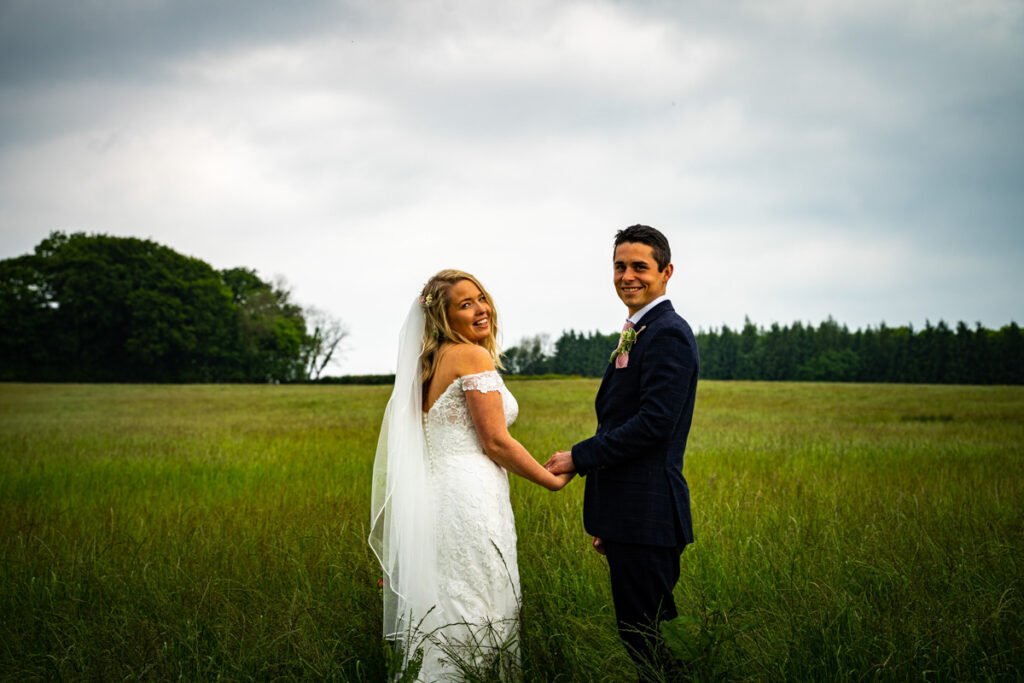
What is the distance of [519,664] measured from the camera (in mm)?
3854

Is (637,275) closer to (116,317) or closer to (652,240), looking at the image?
(652,240)

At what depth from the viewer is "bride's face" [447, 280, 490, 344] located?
3.93 metres

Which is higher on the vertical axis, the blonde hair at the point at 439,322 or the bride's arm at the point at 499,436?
the blonde hair at the point at 439,322

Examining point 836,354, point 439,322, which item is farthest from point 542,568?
point 836,354

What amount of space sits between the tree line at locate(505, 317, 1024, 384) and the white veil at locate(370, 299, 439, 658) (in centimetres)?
3881

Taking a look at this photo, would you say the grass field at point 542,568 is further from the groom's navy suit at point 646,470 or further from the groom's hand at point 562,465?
the groom's hand at point 562,465

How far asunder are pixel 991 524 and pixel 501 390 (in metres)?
5.45

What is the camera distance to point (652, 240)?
3.50 meters

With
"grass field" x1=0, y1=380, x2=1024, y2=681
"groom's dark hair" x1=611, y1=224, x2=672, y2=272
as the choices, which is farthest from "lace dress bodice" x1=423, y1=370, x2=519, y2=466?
"grass field" x1=0, y1=380, x2=1024, y2=681

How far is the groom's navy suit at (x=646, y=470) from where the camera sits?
11.2 ft

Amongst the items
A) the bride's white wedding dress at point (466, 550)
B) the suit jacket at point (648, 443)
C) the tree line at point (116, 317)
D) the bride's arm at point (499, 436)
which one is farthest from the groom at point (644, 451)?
the tree line at point (116, 317)

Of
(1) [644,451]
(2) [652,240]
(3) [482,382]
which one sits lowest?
(1) [644,451]

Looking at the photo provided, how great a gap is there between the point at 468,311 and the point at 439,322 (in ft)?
0.57

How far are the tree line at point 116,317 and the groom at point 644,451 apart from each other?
181ft
